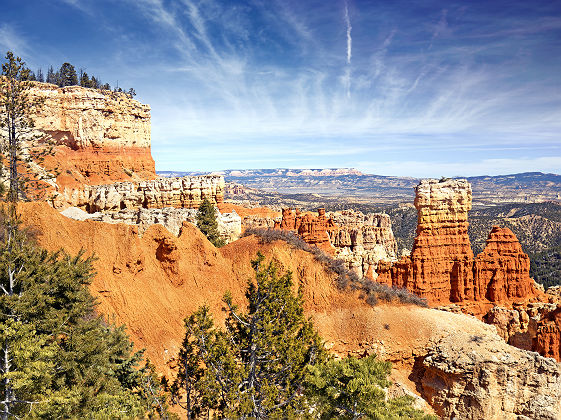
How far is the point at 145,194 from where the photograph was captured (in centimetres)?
5200

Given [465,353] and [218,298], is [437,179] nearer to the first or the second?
[465,353]

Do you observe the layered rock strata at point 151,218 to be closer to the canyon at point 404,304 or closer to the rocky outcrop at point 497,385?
the canyon at point 404,304

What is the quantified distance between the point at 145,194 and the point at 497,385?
45758 millimetres

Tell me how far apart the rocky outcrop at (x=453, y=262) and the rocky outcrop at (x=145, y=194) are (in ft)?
98.8

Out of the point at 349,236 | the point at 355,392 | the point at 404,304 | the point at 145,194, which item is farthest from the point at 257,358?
the point at 349,236

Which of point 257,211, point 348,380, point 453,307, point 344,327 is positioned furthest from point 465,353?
point 257,211

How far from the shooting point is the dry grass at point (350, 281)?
26.6 m

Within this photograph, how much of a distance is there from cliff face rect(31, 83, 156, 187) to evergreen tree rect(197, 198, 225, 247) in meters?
23.2

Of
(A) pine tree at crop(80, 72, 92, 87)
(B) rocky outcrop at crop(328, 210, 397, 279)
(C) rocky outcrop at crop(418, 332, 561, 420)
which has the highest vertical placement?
(A) pine tree at crop(80, 72, 92, 87)

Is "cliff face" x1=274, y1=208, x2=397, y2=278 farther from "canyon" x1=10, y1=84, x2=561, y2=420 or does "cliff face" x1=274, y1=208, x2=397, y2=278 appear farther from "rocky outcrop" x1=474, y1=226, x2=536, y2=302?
"rocky outcrop" x1=474, y1=226, x2=536, y2=302

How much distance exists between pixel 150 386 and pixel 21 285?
6.63 metres

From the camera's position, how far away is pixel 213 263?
27.5 m

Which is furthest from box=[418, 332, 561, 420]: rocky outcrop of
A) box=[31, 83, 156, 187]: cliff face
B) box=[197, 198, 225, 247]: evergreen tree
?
box=[31, 83, 156, 187]: cliff face

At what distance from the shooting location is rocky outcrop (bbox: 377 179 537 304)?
39.5m
